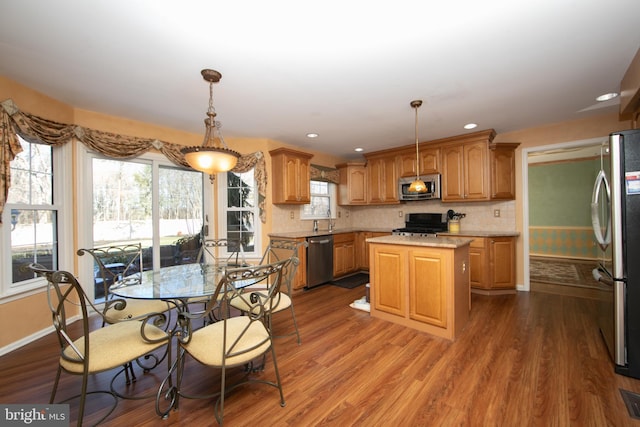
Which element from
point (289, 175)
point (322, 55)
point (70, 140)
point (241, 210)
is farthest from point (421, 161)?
point (70, 140)

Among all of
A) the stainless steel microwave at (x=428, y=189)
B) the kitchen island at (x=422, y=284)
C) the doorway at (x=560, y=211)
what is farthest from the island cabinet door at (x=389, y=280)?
the doorway at (x=560, y=211)

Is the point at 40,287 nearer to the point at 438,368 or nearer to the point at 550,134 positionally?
the point at 438,368

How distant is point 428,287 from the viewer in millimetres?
2576

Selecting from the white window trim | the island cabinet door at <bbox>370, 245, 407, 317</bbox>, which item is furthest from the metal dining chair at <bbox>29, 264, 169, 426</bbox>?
the island cabinet door at <bbox>370, 245, 407, 317</bbox>

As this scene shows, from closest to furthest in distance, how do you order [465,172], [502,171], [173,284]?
[173,284] < [502,171] < [465,172]

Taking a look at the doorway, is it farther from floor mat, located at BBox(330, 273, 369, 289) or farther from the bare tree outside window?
the bare tree outside window

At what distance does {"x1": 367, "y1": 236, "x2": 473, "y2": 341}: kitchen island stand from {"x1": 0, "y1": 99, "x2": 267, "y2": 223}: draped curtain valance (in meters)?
2.13

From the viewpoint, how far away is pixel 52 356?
2.22 meters

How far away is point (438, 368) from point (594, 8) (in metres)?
2.61

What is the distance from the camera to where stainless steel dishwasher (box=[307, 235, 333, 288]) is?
4.12 metres

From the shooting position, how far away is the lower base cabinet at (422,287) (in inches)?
96.9

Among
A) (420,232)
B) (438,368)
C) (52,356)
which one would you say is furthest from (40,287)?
(420,232)

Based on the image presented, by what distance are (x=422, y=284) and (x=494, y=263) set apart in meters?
1.85

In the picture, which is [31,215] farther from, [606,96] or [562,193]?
[562,193]
